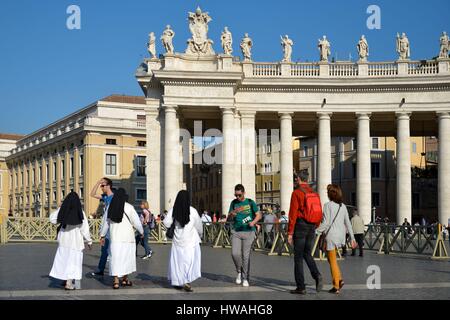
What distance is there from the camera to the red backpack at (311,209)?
1414cm

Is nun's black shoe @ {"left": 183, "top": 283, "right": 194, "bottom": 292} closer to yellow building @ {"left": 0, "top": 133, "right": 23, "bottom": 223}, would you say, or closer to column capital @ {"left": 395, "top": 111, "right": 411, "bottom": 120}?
column capital @ {"left": 395, "top": 111, "right": 411, "bottom": 120}

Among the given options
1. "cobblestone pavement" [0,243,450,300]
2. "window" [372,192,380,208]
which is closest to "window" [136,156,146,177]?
"window" [372,192,380,208]

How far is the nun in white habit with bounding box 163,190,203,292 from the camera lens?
14680 mm

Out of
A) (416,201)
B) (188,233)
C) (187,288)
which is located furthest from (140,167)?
(187,288)

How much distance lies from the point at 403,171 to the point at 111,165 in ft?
144

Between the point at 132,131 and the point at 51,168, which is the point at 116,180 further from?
the point at 51,168

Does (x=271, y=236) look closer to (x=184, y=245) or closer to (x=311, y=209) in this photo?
(x=184, y=245)

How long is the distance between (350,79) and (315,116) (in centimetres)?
365

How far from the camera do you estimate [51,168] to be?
90.4 meters

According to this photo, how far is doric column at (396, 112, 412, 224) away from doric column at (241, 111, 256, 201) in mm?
9512

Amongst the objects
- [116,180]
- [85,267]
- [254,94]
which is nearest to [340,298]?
[85,267]

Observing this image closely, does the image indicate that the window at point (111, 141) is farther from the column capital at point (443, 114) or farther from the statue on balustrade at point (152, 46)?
the column capital at point (443, 114)

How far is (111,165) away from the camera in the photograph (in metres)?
82.0

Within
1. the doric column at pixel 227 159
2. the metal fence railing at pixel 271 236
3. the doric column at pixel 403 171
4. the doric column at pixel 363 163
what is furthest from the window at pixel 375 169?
the metal fence railing at pixel 271 236
